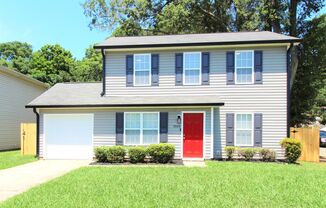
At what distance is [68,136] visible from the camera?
1489 cm

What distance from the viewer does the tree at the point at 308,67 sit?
21812mm

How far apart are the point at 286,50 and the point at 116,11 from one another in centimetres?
1554

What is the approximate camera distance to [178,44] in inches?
577

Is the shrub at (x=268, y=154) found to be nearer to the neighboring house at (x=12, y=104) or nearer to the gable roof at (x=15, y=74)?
the neighboring house at (x=12, y=104)

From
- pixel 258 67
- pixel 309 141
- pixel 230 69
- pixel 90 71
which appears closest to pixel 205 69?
pixel 230 69

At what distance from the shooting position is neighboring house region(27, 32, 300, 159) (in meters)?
14.1

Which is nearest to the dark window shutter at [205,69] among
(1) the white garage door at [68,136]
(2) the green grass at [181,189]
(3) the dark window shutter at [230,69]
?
(3) the dark window shutter at [230,69]

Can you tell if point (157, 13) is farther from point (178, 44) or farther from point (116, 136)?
point (116, 136)

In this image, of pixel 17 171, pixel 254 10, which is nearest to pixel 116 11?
pixel 254 10

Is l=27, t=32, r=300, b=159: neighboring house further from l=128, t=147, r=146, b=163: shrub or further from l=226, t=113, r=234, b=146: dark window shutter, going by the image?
l=128, t=147, r=146, b=163: shrub

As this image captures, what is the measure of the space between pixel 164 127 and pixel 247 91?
4400 mm

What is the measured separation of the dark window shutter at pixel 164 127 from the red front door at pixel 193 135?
871 mm

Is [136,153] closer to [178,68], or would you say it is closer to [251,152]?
[178,68]

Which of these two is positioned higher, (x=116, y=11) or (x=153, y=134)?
(x=116, y=11)
